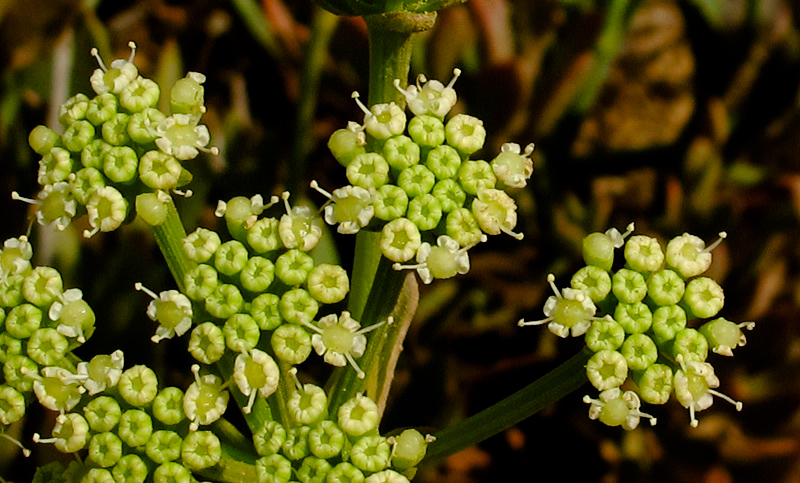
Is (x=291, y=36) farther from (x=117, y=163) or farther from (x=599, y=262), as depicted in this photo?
(x=599, y=262)

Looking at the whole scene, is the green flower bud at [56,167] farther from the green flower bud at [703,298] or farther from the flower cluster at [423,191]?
the green flower bud at [703,298]

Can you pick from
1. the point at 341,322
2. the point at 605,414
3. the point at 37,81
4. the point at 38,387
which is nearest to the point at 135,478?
the point at 38,387

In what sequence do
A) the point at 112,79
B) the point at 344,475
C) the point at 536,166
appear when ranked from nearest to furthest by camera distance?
the point at 344,475
the point at 112,79
the point at 536,166

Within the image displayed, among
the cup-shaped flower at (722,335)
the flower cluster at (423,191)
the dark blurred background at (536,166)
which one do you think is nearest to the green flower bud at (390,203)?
the flower cluster at (423,191)

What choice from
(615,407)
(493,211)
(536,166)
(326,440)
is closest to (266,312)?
(326,440)

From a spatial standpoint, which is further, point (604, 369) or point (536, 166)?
point (536, 166)

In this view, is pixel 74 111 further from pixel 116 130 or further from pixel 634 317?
pixel 634 317

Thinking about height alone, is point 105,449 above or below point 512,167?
below
